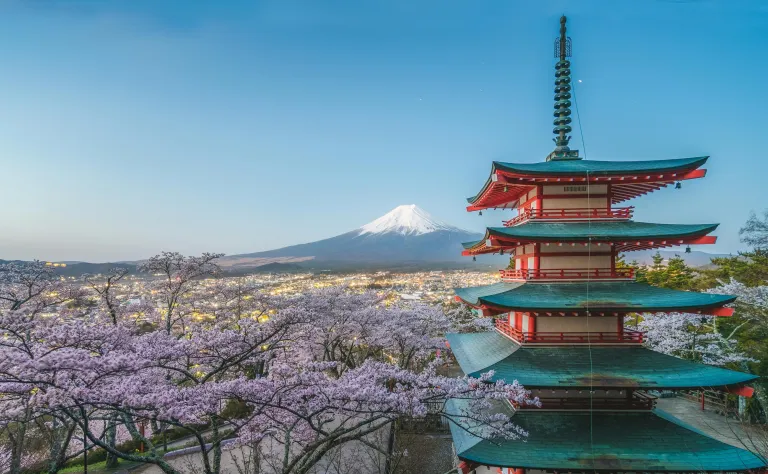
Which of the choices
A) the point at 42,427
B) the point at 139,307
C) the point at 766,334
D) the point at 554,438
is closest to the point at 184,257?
the point at 139,307

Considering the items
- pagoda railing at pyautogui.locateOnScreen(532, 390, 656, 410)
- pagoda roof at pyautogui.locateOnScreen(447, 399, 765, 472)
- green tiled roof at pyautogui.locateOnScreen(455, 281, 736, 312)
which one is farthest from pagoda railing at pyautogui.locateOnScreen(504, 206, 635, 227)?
pagoda roof at pyautogui.locateOnScreen(447, 399, 765, 472)

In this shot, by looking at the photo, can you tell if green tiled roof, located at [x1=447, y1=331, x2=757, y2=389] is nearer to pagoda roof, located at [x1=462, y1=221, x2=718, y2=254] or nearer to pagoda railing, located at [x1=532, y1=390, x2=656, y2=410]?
pagoda railing, located at [x1=532, y1=390, x2=656, y2=410]

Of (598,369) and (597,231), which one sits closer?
(598,369)

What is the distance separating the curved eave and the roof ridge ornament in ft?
13.4

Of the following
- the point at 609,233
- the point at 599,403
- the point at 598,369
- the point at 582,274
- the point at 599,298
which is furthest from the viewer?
the point at 582,274

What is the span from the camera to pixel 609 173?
9938 mm

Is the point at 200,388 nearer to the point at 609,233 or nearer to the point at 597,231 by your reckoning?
the point at 597,231

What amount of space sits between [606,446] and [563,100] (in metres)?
9.51

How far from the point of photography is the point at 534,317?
10039 millimetres

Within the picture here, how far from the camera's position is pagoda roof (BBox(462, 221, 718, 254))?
9508 millimetres

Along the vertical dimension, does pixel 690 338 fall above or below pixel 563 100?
below

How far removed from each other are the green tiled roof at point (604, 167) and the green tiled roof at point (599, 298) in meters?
2.90

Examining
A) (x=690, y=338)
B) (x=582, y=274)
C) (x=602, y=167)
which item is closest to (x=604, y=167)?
(x=602, y=167)

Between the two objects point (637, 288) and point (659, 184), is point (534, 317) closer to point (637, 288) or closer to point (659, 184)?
point (637, 288)
